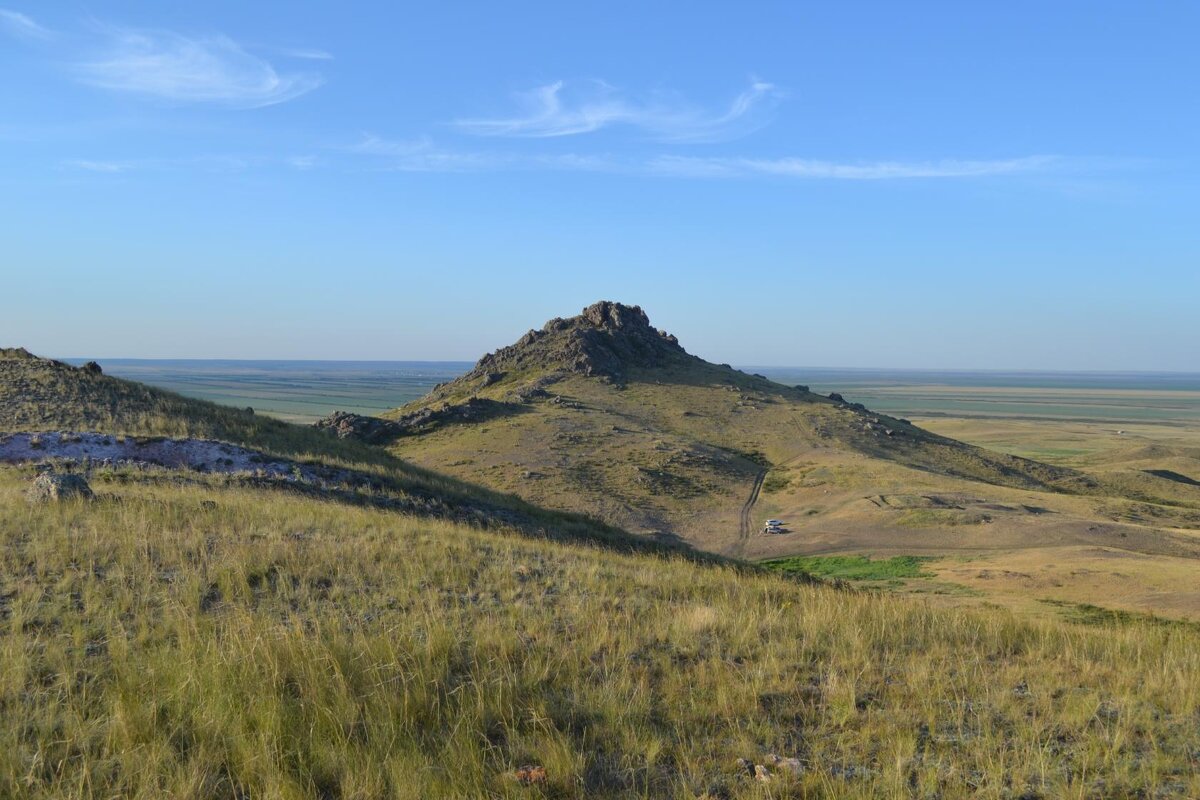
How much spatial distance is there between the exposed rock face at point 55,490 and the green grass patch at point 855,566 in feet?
65.9

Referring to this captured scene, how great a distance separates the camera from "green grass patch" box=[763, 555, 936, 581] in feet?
84.2

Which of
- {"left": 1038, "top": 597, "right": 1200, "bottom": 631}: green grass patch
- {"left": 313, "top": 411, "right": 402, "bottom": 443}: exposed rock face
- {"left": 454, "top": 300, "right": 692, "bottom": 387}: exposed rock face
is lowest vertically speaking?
{"left": 1038, "top": 597, "right": 1200, "bottom": 631}: green grass patch

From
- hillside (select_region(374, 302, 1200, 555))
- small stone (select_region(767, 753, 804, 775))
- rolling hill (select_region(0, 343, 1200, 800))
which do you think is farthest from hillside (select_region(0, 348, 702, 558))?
small stone (select_region(767, 753, 804, 775))

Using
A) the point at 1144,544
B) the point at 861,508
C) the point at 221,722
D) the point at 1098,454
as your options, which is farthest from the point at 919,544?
the point at 1098,454

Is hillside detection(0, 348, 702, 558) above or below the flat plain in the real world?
above

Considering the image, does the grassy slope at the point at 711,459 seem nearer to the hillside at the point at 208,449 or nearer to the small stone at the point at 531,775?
the hillside at the point at 208,449

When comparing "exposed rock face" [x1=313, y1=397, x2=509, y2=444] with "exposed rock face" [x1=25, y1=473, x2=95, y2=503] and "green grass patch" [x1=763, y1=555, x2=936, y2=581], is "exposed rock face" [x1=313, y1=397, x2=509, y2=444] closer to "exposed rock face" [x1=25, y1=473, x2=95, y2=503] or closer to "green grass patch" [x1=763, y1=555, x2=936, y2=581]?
"green grass patch" [x1=763, y1=555, x2=936, y2=581]

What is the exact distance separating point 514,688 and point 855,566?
82.0ft

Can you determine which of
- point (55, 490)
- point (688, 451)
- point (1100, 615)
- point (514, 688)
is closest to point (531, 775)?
point (514, 688)

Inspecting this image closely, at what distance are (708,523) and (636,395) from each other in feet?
92.2

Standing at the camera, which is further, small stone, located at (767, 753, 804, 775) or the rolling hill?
small stone, located at (767, 753, 804, 775)

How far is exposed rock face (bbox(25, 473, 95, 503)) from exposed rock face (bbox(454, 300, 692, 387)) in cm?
5550

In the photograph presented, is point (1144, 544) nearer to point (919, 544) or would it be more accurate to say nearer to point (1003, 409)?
point (919, 544)

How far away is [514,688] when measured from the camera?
5.60m
